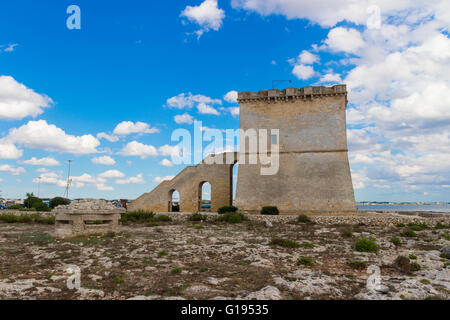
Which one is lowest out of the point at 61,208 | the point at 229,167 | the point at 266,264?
the point at 266,264

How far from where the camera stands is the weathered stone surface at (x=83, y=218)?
36.0 ft

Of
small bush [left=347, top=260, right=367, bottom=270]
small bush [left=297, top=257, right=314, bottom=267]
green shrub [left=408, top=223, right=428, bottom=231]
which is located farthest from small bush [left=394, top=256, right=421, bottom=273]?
green shrub [left=408, top=223, right=428, bottom=231]

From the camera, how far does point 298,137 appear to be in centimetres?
2148

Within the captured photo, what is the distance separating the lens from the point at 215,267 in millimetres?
7309

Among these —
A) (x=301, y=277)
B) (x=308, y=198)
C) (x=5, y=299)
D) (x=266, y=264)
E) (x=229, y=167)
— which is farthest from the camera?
(x=229, y=167)

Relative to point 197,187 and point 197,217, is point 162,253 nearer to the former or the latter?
point 197,217

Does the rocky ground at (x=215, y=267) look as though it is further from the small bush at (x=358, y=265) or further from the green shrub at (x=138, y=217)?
the green shrub at (x=138, y=217)

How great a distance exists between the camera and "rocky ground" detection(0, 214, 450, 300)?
542cm

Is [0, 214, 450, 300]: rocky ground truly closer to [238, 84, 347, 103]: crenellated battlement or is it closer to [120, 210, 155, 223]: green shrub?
[120, 210, 155, 223]: green shrub
